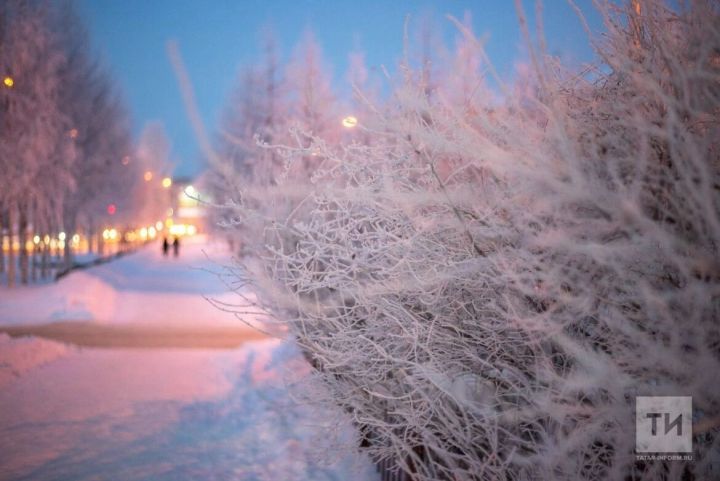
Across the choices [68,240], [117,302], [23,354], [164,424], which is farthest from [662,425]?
[68,240]

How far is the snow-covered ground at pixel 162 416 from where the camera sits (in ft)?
15.1

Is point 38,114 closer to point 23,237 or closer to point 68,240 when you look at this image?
point 23,237

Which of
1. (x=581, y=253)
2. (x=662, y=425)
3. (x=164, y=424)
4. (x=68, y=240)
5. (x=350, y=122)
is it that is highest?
(x=350, y=122)

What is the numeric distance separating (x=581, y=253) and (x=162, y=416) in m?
5.43

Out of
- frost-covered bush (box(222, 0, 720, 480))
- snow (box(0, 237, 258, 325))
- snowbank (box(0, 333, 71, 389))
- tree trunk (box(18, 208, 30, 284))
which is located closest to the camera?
frost-covered bush (box(222, 0, 720, 480))

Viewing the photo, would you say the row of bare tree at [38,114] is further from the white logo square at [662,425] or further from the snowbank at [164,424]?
the white logo square at [662,425]

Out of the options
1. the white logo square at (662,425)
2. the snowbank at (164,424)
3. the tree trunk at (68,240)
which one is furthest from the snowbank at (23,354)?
the tree trunk at (68,240)

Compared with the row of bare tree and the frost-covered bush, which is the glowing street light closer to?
the frost-covered bush

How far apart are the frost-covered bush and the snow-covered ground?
73.2 inches

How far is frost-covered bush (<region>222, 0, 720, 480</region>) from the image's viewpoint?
1.87 metres

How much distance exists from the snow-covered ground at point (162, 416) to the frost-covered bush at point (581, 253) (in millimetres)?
1860

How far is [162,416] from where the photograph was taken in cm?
600

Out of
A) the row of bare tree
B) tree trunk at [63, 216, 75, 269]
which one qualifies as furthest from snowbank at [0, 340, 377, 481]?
tree trunk at [63, 216, 75, 269]

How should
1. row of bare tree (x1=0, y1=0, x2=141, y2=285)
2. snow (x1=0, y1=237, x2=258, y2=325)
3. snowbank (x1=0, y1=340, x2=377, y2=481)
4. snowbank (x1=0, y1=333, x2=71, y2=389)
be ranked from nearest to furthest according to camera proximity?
snowbank (x1=0, y1=340, x2=377, y2=481)
snowbank (x1=0, y1=333, x2=71, y2=389)
snow (x1=0, y1=237, x2=258, y2=325)
row of bare tree (x1=0, y1=0, x2=141, y2=285)
